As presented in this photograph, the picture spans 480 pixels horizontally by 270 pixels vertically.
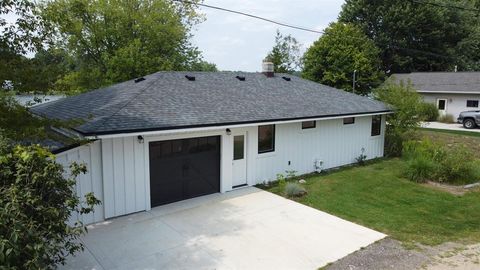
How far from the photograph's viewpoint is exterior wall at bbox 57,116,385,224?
8.48 meters

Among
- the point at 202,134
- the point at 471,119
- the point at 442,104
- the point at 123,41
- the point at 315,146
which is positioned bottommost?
the point at 315,146

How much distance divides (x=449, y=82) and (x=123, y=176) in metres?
31.1

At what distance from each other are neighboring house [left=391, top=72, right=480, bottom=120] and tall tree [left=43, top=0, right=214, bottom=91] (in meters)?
18.9

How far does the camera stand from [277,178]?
12.3m

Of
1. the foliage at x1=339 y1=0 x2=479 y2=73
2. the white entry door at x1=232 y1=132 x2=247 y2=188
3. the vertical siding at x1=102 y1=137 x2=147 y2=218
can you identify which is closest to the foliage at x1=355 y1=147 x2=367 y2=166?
the white entry door at x1=232 y1=132 x2=247 y2=188

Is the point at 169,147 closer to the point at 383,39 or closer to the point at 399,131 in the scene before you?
the point at 399,131

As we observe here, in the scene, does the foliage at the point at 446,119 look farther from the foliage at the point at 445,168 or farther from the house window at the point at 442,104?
the foliage at the point at 445,168

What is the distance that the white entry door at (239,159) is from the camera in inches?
445

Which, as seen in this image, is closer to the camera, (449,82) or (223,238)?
(223,238)

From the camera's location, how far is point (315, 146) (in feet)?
44.5

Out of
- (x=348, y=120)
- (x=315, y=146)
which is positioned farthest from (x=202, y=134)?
(x=348, y=120)

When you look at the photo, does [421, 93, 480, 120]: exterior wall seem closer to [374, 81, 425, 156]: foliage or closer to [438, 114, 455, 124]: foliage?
[438, 114, 455, 124]: foliage

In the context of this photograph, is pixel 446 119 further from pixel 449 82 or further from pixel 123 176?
pixel 123 176

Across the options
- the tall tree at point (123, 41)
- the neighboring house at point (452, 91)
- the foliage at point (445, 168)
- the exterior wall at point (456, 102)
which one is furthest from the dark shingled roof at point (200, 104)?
the exterior wall at point (456, 102)
